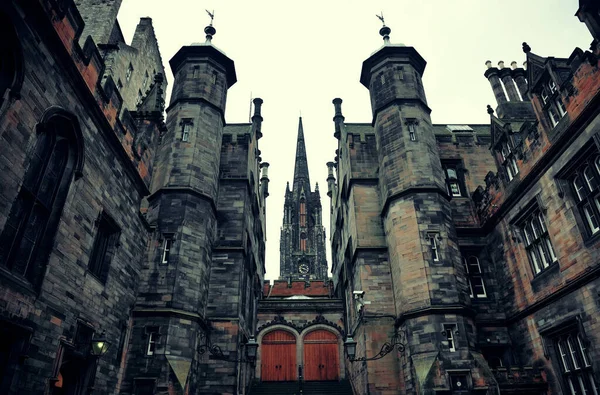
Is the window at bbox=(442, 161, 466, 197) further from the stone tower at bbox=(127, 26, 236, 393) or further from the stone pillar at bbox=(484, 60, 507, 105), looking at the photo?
the stone tower at bbox=(127, 26, 236, 393)

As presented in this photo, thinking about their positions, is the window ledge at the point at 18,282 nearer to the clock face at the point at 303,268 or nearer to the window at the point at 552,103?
the window at the point at 552,103

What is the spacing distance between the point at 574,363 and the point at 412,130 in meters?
10.3

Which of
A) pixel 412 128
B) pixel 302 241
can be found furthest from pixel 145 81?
pixel 302 241

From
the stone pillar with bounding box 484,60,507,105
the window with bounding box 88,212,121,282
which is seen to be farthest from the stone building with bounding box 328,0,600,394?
the window with bounding box 88,212,121,282

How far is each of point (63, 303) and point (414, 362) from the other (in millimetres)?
10397

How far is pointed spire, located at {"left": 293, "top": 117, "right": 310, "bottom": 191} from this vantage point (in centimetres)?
6506

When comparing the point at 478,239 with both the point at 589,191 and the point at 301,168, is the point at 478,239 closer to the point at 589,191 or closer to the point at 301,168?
the point at 589,191

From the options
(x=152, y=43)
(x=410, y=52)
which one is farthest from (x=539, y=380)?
(x=152, y=43)

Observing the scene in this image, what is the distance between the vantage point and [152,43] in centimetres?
2433

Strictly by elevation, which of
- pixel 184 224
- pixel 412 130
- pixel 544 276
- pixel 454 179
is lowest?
pixel 544 276

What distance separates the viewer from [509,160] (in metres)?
15.2

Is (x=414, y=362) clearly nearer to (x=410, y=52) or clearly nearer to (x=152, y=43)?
(x=410, y=52)

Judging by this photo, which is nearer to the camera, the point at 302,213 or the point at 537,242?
the point at 537,242

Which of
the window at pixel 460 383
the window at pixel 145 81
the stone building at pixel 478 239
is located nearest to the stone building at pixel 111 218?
the window at pixel 145 81
